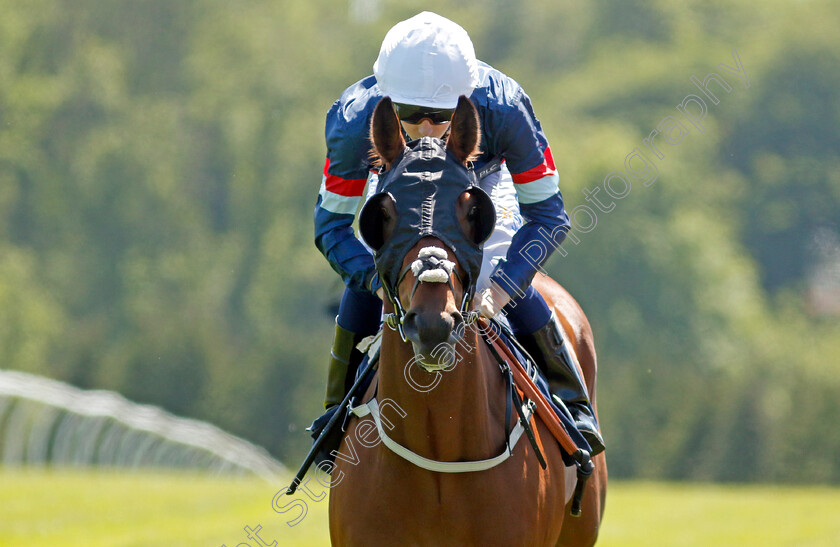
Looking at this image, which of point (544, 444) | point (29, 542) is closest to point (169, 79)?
point (29, 542)

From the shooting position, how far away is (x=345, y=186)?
159 inches

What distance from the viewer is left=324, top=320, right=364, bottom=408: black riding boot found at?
4.40 metres

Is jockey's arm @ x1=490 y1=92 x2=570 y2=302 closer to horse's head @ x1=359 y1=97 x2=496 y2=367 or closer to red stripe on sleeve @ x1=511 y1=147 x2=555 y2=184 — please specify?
red stripe on sleeve @ x1=511 y1=147 x2=555 y2=184

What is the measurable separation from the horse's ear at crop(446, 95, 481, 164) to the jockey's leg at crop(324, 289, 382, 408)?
40.2 inches

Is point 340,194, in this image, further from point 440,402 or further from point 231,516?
point 231,516

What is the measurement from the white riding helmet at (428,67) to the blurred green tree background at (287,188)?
73.2 ft

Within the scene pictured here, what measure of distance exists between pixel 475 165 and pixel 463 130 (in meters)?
0.76

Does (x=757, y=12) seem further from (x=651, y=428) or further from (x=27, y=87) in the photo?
(x=27, y=87)

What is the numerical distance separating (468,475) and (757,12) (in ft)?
133

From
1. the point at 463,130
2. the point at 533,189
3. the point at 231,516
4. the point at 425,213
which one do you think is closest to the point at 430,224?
the point at 425,213

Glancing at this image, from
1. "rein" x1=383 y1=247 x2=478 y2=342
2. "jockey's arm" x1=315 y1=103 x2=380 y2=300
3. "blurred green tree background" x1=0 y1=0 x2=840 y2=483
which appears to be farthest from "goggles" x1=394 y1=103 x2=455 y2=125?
"blurred green tree background" x1=0 y1=0 x2=840 y2=483

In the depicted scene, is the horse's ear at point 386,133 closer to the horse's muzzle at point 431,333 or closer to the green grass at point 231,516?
the horse's muzzle at point 431,333

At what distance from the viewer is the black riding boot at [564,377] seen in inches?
176

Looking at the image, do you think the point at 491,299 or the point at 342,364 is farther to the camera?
the point at 342,364
